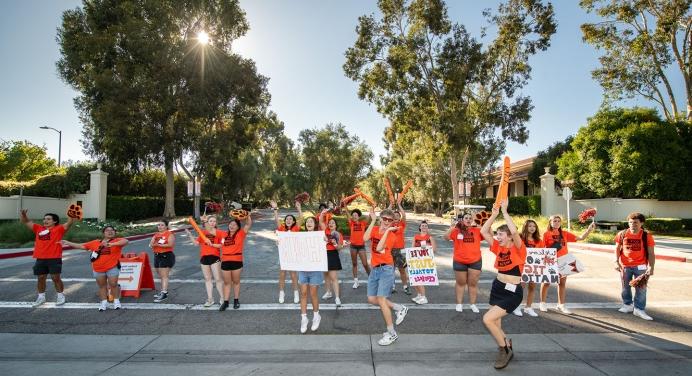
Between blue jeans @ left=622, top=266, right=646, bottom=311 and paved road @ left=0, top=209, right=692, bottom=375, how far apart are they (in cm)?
34

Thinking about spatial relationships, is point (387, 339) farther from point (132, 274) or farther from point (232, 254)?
point (132, 274)

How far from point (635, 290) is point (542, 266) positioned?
1907 mm

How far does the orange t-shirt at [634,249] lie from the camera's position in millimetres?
7113

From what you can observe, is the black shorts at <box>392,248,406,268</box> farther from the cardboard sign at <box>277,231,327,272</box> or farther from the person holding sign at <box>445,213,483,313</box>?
the cardboard sign at <box>277,231,327,272</box>

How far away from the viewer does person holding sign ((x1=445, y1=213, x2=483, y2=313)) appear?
727cm

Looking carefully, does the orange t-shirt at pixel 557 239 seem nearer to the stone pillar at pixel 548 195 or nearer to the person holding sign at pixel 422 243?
the person holding sign at pixel 422 243

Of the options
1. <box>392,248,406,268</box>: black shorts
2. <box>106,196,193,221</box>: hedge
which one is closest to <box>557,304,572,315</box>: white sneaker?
<box>392,248,406,268</box>: black shorts

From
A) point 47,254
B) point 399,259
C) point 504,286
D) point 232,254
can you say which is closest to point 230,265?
point 232,254

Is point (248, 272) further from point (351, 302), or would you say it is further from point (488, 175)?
point (488, 175)

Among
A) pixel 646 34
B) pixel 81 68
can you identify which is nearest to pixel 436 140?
pixel 646 34

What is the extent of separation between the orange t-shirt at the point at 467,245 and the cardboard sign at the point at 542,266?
89 centimetres

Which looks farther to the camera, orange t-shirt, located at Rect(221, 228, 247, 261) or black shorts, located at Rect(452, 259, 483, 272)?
orange t-shirt, located at Rect(221, 228, 247, 261)

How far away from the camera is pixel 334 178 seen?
4731 cm

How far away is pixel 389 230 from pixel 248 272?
7162mm
